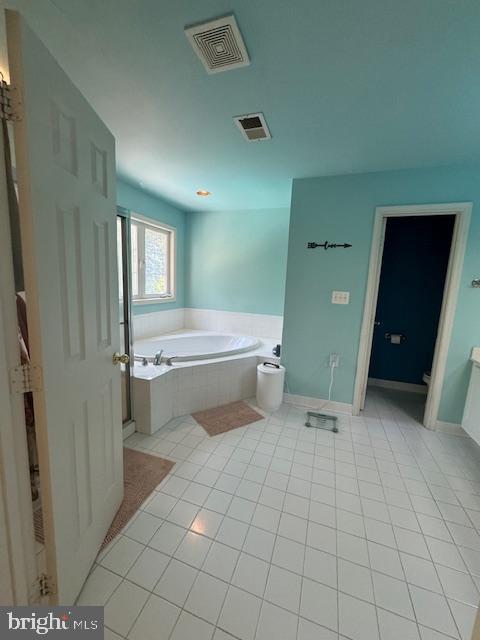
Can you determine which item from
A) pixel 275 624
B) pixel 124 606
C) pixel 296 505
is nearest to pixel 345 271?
pixel 296 505

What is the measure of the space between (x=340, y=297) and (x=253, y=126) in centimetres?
167

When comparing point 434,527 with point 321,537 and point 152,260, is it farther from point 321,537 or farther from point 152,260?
point 152,260

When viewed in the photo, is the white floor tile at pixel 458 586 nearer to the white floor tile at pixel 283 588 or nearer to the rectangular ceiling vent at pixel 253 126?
the white floor tile at pixel 283 588

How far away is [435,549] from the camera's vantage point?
1.30m

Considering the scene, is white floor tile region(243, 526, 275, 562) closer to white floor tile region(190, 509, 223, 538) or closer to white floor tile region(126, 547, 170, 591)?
white floor tile region(190, 509, 223, 538)

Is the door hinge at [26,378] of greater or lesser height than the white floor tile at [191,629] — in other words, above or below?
above

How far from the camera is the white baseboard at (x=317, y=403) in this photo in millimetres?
2697

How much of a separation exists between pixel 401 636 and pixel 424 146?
278cm

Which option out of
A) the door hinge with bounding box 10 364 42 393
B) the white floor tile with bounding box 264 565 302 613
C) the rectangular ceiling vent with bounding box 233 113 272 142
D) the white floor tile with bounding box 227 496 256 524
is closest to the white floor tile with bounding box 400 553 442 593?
the white floor tile with bounding box 264 565 302 613

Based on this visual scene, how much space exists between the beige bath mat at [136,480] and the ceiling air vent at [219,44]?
7.81 ft

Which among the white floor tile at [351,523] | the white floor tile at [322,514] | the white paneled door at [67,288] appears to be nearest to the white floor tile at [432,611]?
the white floor tile at [351,523]

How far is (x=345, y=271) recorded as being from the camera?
8.30ft

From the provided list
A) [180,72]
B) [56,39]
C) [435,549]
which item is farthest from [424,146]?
[435,549]

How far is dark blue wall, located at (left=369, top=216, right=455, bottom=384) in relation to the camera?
311cm
